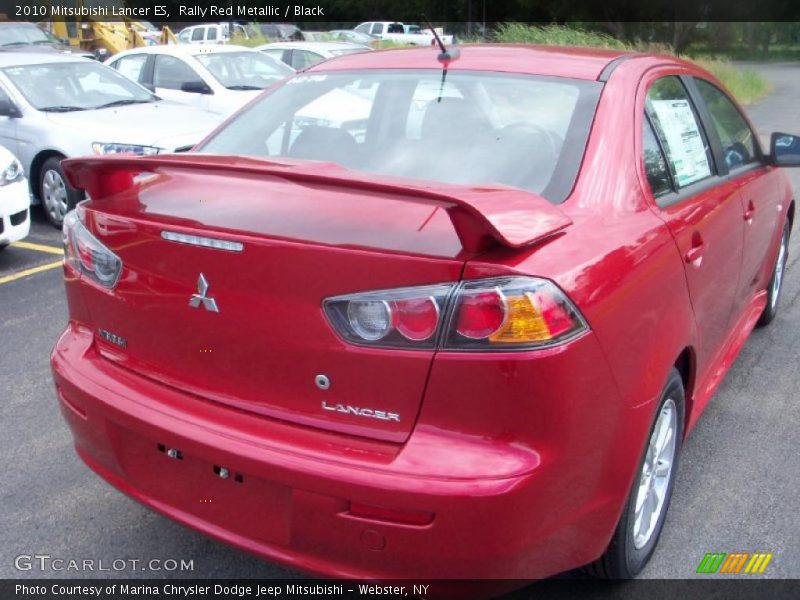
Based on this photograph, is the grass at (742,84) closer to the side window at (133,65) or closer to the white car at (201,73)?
the white car at (201,73)

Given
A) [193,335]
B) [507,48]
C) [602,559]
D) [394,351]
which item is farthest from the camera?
[507,48]

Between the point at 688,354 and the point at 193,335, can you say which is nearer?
the point at 193,335

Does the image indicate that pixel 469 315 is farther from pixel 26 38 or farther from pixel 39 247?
pixel 26 38

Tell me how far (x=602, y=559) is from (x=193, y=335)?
4.53 feet

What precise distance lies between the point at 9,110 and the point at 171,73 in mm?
3189

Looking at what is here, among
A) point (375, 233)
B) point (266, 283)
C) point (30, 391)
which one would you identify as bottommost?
point (30, 391)

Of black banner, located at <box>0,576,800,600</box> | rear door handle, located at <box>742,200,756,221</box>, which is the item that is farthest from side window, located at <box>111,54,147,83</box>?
black banner, located at <box>0,576,800,600</box>

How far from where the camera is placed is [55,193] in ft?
25.0

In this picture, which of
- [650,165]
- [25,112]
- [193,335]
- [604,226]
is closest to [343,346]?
[193,335]

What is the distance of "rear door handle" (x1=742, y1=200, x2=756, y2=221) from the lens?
11.7ft

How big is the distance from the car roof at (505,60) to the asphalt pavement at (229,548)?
1.68 meters

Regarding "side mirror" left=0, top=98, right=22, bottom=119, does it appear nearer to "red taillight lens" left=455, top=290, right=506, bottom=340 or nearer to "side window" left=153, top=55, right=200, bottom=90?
"side window" left=153, top=55, right=200, bottom=90

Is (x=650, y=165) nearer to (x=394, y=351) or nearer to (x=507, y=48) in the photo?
(x=507, y=48)

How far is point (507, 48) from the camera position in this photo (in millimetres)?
3211
